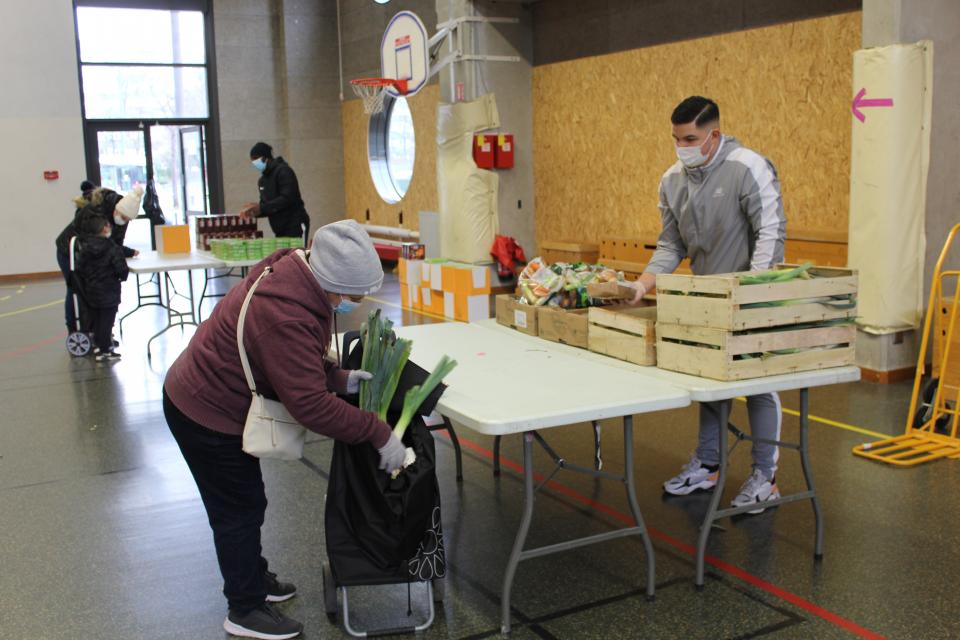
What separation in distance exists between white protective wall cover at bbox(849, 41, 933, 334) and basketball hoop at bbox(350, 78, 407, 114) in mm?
5693

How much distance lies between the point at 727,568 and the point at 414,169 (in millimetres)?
11427

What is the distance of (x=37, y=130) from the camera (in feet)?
47.6

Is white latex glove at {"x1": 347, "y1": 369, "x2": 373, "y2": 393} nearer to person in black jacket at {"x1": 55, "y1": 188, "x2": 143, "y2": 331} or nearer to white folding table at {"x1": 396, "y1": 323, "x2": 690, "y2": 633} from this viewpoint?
white folding table at {"x1": 396, "y1": 323, "x2": 690, "y2": 633}

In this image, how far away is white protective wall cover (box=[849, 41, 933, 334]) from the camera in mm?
6113

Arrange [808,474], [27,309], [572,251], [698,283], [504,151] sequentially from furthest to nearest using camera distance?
[27,309], [504,151], [572,251], [808,474], [698,283]

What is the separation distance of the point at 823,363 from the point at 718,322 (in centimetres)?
49

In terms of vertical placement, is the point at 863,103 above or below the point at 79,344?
above

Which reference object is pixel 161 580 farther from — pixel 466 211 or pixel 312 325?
pixel 466 211

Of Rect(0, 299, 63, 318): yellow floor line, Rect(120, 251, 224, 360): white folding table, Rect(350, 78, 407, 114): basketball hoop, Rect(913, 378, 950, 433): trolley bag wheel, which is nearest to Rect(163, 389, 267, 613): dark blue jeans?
Rect(913, 378, 950, 433): trolley bag wheel

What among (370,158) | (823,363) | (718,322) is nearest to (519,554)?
(718,322)

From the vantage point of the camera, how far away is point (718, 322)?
332cm

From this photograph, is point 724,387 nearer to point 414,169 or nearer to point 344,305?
point 344,305

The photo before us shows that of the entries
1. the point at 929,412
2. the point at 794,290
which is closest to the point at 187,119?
the point at 929,412

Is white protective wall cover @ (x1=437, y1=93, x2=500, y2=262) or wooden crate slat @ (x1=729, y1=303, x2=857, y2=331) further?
white protective wall cover @ (x1=437, y1=93, x2=500, y2=262)
